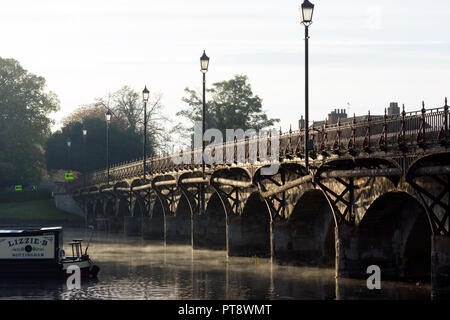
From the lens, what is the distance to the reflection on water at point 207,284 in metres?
33.3

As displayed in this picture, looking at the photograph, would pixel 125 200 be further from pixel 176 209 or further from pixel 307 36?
pixel 307 36

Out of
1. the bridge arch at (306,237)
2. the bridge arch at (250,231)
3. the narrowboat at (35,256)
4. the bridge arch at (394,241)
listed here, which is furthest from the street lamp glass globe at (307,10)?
the bridge arch at (250,231)

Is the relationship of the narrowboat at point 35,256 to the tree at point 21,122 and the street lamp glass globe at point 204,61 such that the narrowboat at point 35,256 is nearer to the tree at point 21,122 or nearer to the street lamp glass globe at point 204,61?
the street lamp glass globe at point 204,61

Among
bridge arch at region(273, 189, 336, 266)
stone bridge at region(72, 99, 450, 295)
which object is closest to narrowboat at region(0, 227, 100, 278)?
bridge arch at region(273, 189, 336, 266)

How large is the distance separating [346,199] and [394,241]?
3.02 metres

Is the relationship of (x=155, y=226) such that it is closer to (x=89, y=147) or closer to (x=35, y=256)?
(x=35, y=256)

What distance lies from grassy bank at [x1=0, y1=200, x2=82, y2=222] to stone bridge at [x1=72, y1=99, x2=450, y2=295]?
1899 inches

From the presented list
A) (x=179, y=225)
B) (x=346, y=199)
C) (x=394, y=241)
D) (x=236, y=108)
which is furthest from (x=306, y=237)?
(x=236, y=108)

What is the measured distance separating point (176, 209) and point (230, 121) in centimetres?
4254

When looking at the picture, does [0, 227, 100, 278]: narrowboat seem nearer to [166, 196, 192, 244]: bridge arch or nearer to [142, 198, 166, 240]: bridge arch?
[166, 196, 192, 244]: bridge arch

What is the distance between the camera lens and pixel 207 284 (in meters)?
38.2

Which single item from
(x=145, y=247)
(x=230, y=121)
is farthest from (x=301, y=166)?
(x=230, y=121)

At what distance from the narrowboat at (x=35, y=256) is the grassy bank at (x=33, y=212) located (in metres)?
63.9

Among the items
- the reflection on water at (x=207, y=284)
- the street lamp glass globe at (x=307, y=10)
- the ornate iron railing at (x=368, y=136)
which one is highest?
the street lamp glass globe at (x=307, y=10)
